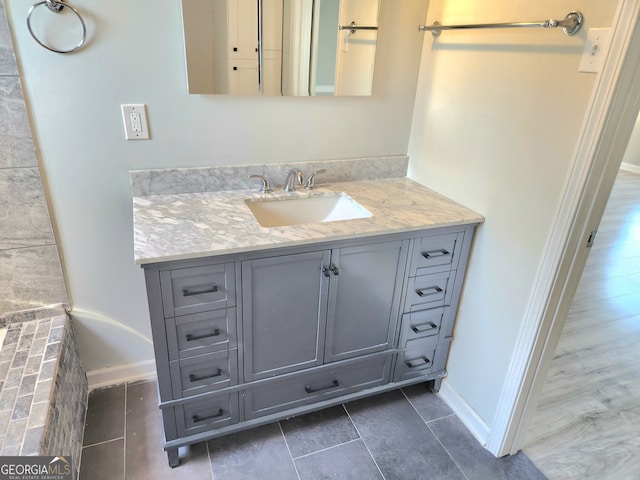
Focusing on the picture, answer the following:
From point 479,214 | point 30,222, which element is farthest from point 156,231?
point 479,214

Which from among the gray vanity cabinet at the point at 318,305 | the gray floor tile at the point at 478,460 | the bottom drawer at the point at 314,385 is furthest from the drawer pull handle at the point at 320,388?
the gray floor tile at the point at 478,460

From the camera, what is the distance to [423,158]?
1.98 meters

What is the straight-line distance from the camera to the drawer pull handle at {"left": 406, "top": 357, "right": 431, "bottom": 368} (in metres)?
1.91

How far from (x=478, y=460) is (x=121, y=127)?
186cm

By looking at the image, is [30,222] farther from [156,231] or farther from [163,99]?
[163,99]

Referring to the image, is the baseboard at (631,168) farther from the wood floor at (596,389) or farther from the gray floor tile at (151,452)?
the gray floor tile at (151,452)

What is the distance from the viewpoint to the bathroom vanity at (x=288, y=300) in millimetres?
1401

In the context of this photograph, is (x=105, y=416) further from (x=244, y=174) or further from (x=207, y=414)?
(x=244, y=174)

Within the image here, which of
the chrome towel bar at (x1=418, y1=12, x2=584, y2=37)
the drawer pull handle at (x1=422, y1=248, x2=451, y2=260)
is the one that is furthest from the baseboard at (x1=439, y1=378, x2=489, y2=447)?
the chrome towel bar at (x1=418, y1=12, x2=584, y2=37)

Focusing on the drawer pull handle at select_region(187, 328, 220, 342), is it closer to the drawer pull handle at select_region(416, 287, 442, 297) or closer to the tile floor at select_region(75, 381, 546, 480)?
the tile floor at select_region(75, 381, 546, 480)

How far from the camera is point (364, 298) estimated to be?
167 cm

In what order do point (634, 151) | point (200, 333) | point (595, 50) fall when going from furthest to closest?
point (634, 151) < point (200, 333) < point (595, 50)

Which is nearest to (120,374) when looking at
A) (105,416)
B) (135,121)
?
(105,416)

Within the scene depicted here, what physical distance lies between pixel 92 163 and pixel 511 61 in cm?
152
